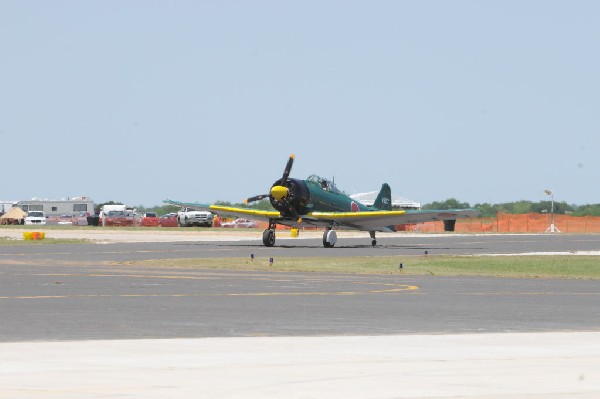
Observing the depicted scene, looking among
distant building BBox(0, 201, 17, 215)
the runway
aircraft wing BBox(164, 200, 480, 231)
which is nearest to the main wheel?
aircraft wing BBox(164, 200, 480, 231)

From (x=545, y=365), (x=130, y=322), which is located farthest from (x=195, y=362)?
(x=130, y=322)

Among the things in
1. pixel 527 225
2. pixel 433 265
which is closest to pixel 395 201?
pixel 527 225

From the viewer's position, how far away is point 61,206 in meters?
161

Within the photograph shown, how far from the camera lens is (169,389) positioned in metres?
12.4

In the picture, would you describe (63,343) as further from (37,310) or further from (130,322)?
(37,310)

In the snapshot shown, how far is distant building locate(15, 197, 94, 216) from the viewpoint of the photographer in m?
160

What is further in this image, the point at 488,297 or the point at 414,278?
the point at 414,278

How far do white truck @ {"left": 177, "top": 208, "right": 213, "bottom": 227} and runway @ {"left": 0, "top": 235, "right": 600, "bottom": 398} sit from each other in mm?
90895

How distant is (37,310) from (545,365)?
11.3 metres

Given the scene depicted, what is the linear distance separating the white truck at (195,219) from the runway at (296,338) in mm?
90895

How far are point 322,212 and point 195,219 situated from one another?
5985 centimetres

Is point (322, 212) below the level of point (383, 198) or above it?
below

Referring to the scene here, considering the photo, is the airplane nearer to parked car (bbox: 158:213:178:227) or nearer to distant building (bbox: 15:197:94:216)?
parked car (bbox: 158:213:178:227)

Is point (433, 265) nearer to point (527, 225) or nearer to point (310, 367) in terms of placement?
point (310, 367)
